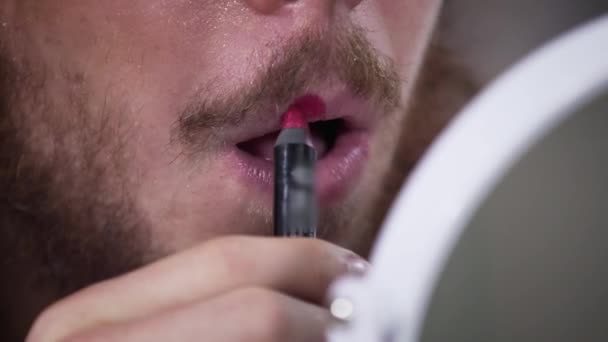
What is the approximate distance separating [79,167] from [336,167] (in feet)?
0.84

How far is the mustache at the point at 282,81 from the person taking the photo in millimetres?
508

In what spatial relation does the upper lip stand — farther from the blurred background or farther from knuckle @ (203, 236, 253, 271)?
the blurred background

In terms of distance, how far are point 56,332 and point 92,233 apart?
262 millimetres

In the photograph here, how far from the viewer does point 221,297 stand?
348 millimetres

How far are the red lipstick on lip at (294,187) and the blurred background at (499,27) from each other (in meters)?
0.53

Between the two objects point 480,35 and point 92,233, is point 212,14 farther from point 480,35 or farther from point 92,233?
point 480,35

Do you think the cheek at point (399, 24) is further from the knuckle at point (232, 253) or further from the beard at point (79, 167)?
the knuckle at point (232, 253)

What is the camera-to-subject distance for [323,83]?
1.75 feet

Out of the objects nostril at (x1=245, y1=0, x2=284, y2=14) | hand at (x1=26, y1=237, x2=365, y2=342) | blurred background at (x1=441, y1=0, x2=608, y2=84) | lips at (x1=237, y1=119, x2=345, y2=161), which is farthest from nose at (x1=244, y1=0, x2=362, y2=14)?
blurred background at (x1=441, y1=0, x2=608, y2=84)

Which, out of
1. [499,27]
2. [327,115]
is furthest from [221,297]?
[499,27]

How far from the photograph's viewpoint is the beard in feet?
1.70

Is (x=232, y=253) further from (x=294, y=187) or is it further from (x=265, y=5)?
(x=265, y=5)

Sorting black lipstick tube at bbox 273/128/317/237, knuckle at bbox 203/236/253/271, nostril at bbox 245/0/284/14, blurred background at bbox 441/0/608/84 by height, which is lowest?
knuckle at bbox 203/236/253/271

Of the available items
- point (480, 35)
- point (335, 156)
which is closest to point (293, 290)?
point (335, 156)
